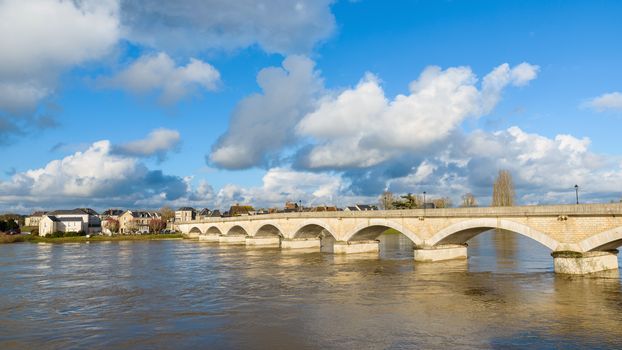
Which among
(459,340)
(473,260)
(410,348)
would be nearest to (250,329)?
(410,348)

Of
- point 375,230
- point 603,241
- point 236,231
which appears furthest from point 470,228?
point 236,231

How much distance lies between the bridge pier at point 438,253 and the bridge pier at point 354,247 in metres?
12.9

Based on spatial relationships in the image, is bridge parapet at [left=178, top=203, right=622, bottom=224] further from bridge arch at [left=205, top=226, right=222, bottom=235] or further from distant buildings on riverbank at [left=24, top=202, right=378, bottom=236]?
distant buildings on riverbank at [left=24, top=202, right=378, bottom=236]

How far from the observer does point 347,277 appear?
120 feet

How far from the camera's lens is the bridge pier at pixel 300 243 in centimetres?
6994

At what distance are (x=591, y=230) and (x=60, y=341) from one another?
30477 mm

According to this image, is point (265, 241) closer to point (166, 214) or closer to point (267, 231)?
point (267, 231)

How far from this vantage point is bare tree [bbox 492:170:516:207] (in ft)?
331

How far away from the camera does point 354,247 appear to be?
5634 cm

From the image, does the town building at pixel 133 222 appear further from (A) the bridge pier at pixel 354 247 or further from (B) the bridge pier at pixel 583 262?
(B) the bridge pier at pixel 583 262

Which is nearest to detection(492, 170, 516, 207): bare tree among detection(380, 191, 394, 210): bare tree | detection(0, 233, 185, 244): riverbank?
detection(380, 191, 394, 210): bare tree

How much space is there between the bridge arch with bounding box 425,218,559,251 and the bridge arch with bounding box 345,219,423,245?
2.05 m

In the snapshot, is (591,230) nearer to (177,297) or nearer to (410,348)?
(410,348)

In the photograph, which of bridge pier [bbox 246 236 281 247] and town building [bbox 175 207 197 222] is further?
town building [bbox 175 207 197 222]
